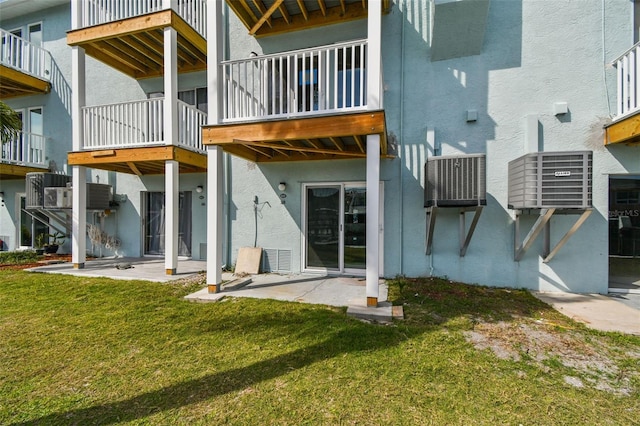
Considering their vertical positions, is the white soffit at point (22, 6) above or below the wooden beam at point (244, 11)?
above

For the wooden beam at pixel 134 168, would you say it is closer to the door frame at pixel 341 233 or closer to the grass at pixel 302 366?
the grass at pixel 302 366

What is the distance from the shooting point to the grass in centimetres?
223

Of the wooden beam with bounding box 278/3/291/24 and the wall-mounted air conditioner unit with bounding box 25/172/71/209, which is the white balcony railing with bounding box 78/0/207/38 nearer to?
the wooden beam with bounding box 278/3/291/24

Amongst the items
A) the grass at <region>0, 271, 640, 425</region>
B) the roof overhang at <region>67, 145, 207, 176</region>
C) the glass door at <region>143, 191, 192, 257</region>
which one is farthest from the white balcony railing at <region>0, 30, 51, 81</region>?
the grass at <region>0, 271, 640, 425</region>

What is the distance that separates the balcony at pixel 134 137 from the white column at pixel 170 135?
0.24 meters

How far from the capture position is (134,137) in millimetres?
7539

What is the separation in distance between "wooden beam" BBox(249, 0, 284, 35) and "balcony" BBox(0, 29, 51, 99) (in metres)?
7.60

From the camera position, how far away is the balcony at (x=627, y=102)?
4.50m

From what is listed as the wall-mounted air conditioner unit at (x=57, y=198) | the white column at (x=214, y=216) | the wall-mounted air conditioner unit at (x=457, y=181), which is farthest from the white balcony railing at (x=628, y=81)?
the wall-mounted air conditioner unit at (x=57, y=198)

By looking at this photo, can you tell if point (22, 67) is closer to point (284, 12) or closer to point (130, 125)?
point (130, 125)

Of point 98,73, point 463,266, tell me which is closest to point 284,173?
point 463,266

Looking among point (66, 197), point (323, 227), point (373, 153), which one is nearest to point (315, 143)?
point (373, 153)

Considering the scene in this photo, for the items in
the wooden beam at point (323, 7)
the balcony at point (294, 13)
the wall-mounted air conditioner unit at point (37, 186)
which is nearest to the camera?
the wooden beam at point (323, 7)

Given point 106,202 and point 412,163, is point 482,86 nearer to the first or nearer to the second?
point 412,163
